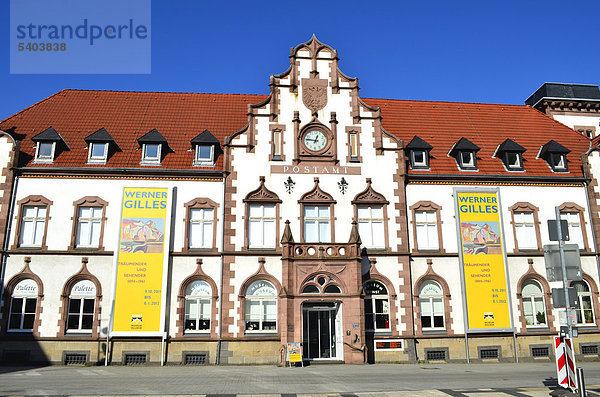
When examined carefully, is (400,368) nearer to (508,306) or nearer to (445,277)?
(445,277)

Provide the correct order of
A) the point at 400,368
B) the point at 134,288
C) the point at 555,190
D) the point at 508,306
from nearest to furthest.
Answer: the point at 400,368 → the point at 134,288 → the point at 508,306 → the point at 555,190

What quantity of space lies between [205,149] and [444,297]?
1582 centimetres

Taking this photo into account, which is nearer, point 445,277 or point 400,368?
point 400,368

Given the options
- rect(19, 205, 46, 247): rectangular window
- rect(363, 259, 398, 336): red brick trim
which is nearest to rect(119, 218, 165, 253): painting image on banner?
rect(19, 205, 46, 247): rectangular window

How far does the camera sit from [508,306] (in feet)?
87.9

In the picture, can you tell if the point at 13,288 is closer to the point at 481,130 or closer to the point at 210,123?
the point at 210,123

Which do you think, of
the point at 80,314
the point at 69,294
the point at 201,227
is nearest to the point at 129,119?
the point at 201,227

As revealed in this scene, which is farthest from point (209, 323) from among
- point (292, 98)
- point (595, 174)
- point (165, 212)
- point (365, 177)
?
point (595, 174)

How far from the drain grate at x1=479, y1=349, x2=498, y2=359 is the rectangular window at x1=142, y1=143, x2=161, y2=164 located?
20618 mm

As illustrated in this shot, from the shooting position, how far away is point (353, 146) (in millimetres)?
27984

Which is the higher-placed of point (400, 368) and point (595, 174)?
point (595, 174)

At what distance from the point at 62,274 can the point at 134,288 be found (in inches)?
152

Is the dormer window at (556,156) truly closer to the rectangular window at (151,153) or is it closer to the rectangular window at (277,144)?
the rectangular window at (277,144)

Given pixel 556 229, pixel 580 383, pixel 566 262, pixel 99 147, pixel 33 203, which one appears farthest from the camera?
pixel 99 147
